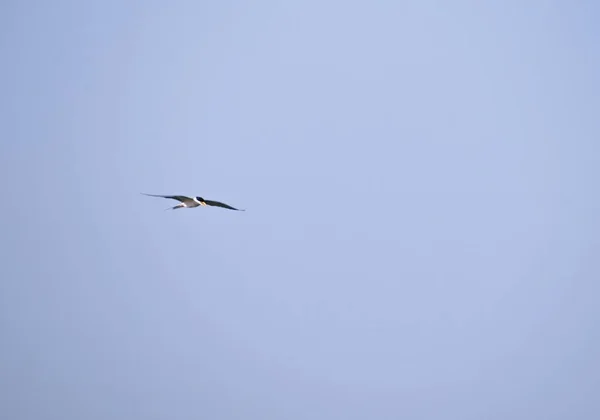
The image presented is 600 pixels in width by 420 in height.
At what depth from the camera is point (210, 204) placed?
1778 inches
